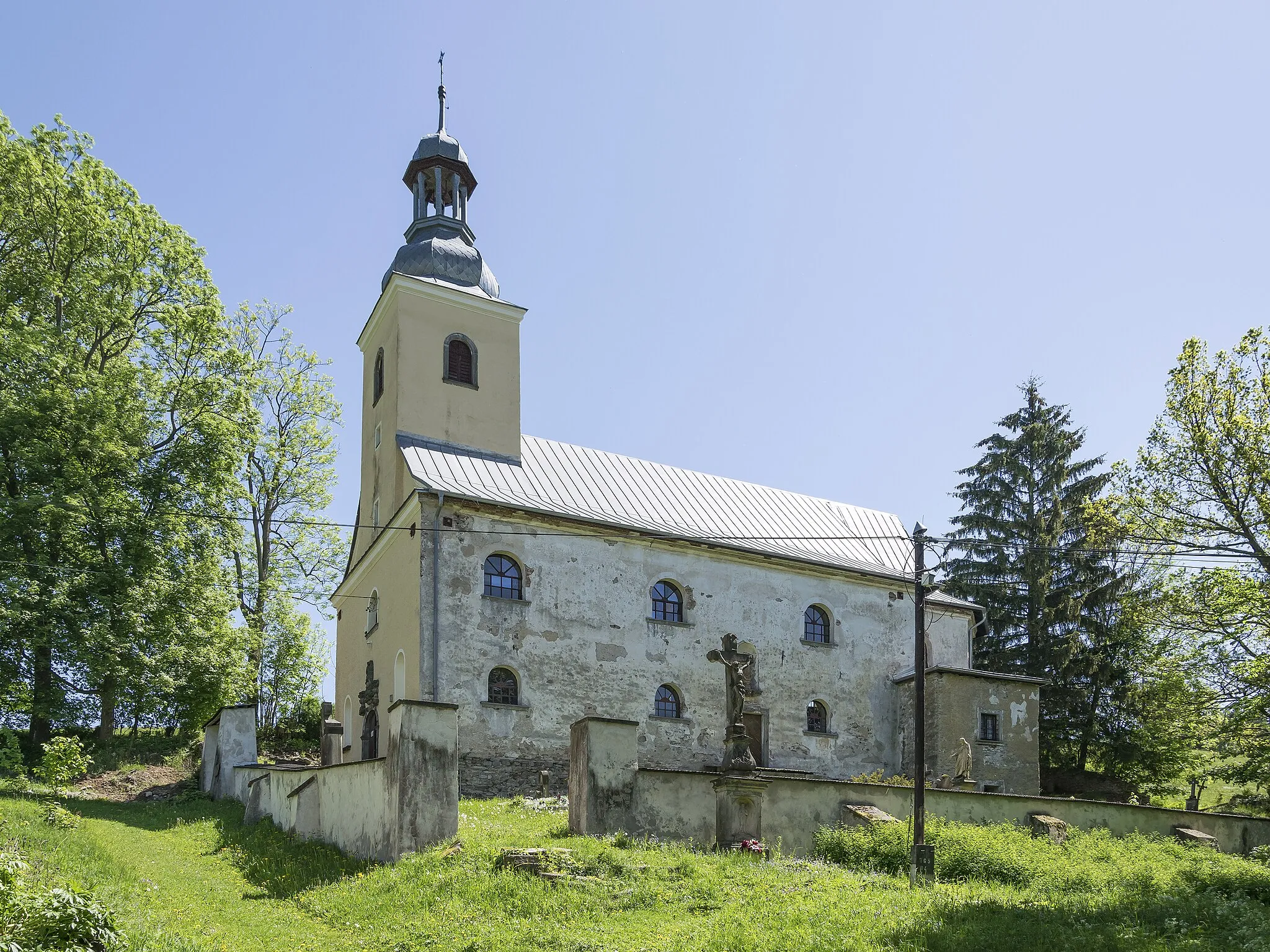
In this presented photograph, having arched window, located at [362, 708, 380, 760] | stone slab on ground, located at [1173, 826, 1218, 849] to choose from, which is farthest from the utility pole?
arched window, located at [362, 708, 380, 760]

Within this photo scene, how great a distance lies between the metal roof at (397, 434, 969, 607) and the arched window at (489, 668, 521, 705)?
3.44 m

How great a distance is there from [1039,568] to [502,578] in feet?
61.0

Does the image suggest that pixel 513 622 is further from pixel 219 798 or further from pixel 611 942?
pixel 611 942

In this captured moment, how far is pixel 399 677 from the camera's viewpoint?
2244cm

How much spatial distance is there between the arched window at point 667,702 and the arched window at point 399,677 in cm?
548

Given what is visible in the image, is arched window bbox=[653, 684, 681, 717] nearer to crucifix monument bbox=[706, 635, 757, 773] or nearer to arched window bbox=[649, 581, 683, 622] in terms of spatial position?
arched window bbox=[649, 581, 683, 622]

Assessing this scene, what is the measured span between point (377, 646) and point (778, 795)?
40.2 feet

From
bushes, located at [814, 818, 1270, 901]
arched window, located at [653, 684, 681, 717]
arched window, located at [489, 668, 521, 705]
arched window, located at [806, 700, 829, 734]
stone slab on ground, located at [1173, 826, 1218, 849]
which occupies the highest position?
arched window, located at [489, 668, 521, 705]

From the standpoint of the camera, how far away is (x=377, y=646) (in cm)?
2450

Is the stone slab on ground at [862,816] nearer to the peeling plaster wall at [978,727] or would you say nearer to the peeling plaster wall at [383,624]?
the peeling plaster wall at [383,624]

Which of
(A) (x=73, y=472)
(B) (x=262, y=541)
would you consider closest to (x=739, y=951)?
(A) (x=73, y=472)

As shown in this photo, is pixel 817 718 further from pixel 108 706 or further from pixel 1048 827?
pixel 108 706

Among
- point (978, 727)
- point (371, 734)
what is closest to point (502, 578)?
point (371, 734)

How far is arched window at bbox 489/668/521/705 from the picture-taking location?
21.8 m
